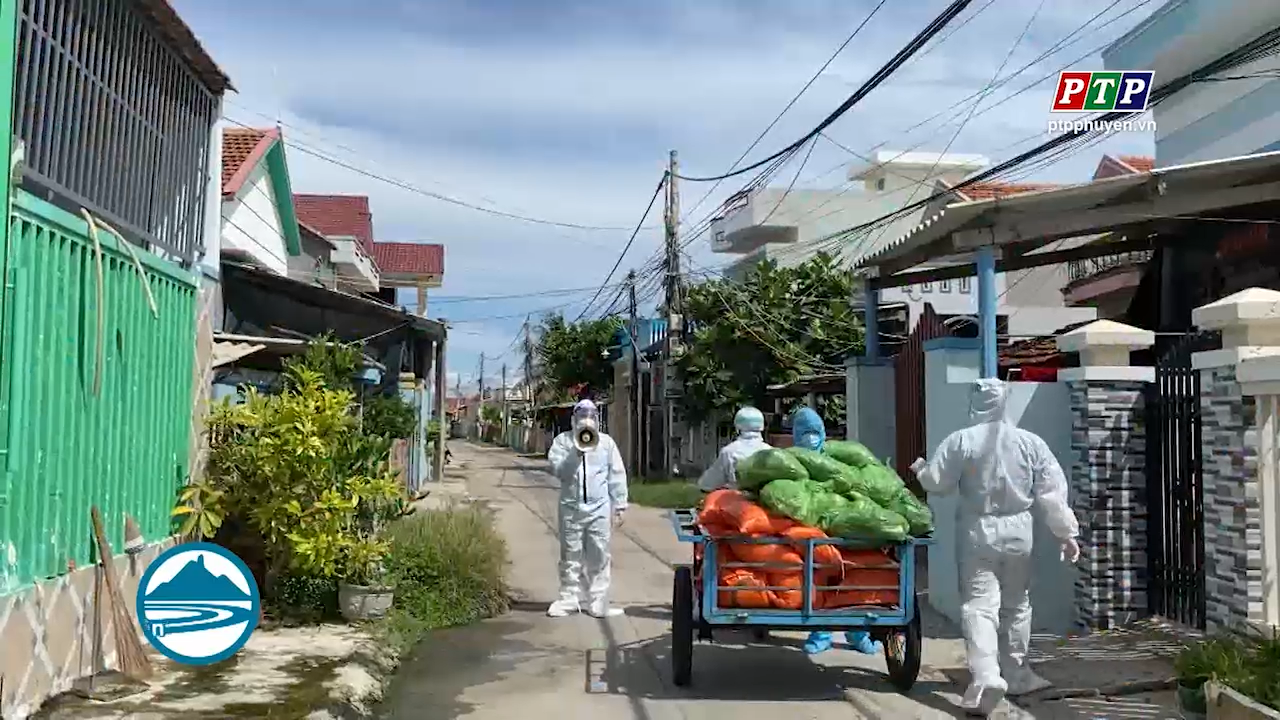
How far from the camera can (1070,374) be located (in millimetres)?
8898

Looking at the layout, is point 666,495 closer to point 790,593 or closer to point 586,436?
point 586,436

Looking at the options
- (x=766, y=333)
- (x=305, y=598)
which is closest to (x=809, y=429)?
(x=305, y=598)

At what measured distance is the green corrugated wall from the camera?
566 cm

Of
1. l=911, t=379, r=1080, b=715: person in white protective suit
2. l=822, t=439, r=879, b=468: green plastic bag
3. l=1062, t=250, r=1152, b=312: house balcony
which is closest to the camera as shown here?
l=911, t=379, r=1080, b=715: person in white protective suit

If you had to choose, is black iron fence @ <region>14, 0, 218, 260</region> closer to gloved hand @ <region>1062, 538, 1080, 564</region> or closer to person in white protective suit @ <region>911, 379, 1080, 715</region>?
person in white protective suit @ <region>911, 379, 1080, 715</region>

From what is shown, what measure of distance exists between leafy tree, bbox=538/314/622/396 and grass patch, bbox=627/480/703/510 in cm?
1795

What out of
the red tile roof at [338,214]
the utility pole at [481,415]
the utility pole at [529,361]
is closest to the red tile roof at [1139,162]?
the red tile roof at [338,214]

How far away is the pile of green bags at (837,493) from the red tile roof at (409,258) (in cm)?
3458

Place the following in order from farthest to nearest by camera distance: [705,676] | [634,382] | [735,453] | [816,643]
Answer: [634,382]
[735,453]
[816,643]
[705,676]

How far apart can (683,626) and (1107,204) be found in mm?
4961

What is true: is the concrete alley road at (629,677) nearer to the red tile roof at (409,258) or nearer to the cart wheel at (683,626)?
the cart wheel at (683,626)

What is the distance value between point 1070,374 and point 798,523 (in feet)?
10.2

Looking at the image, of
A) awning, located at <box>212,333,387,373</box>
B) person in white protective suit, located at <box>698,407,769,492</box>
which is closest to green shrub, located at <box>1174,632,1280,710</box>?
person in white protective suit, located at <box>698,407,769,492</box>

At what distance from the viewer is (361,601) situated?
28.9 ft
